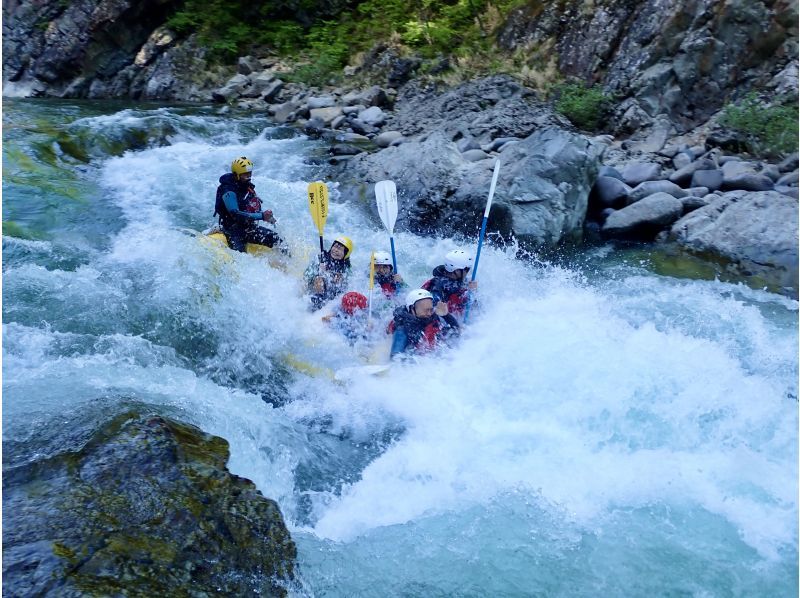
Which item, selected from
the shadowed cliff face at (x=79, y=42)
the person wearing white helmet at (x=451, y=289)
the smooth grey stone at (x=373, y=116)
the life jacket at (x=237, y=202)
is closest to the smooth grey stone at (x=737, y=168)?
the person wearing white helmet at (x=451, y=289)

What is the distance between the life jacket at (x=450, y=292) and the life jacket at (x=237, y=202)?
7.99ft

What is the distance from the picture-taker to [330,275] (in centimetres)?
644

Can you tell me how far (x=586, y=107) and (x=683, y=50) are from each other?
1678 mm

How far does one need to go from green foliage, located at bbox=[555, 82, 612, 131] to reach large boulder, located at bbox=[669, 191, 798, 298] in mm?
3533

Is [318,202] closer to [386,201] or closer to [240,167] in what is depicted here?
[386,201]

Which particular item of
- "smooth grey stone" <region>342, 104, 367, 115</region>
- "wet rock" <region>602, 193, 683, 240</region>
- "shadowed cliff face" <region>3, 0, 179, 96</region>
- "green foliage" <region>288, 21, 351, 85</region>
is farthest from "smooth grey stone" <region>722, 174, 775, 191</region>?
"shadowed cliff face" <region>3, 0, 179, 96</region>

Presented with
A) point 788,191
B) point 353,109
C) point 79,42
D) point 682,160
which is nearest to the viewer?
point 788,191

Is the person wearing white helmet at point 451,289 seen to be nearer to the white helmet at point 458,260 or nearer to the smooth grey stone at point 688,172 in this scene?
the white helmet at point 458,260

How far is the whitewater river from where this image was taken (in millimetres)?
3631

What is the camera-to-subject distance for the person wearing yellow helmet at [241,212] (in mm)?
7266

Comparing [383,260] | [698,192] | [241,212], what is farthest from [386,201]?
[698,192]

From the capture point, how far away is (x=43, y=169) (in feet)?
30.4

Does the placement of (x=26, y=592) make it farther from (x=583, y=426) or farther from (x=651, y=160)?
(x=651, y=160)

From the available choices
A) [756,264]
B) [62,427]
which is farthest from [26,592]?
[756,264]
